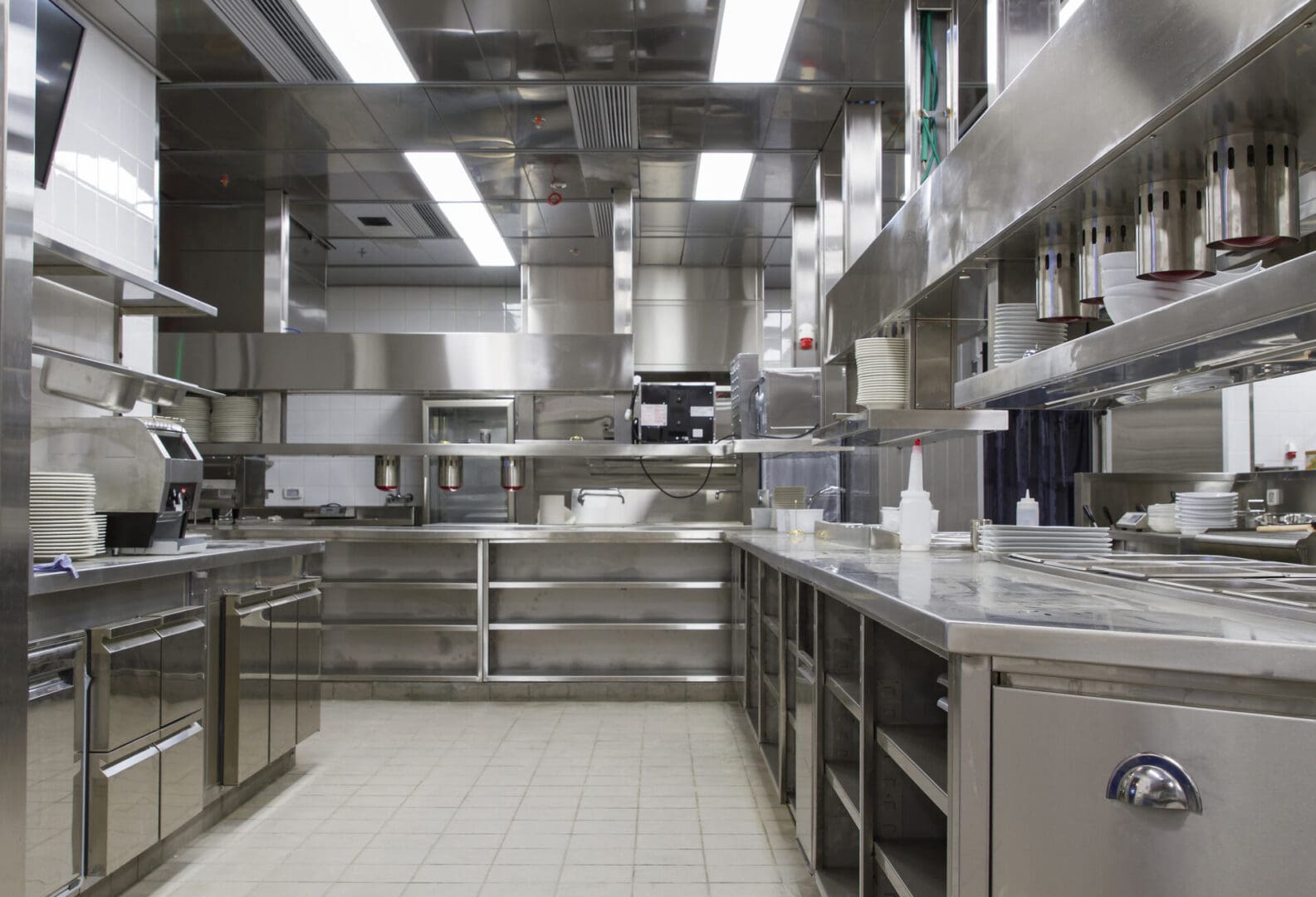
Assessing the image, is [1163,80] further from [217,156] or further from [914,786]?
[217,156]

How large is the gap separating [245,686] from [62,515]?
37.2 inches

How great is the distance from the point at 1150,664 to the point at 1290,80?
942 mm

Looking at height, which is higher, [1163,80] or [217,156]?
[217,156]

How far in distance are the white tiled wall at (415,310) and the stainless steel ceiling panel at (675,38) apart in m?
4.73

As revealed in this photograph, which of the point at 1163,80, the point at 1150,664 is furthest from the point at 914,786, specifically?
the point at 1163,80

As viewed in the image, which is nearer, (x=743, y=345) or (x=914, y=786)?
(x=914, y=786)

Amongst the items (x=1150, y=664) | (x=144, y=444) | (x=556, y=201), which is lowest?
(x=1150, y=664)

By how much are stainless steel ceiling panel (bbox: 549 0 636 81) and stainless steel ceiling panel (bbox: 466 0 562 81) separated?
0.05 meters

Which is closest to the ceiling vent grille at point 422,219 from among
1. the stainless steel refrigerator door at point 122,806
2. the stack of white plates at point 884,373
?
the stack of white plates at point 884,373

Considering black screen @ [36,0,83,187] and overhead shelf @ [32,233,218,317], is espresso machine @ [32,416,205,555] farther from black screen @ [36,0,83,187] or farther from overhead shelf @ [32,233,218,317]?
black screen @ [36,0,83,187]

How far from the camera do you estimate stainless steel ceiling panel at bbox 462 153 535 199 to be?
5535mm

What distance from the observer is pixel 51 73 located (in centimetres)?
323

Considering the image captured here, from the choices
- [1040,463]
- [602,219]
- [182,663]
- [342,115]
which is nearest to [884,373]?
[182,663]

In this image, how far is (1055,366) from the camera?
6.64 ft
